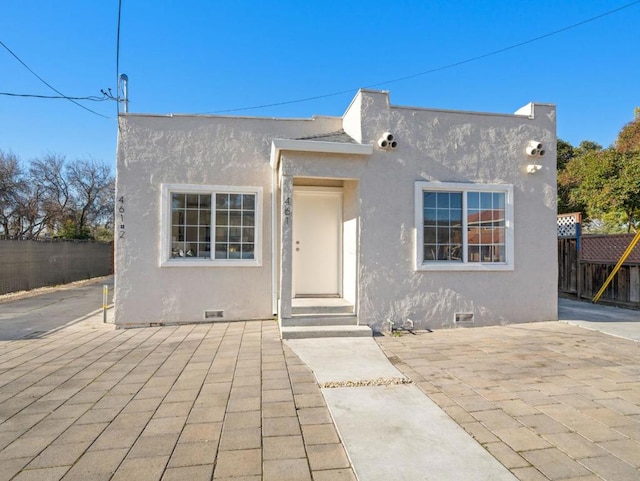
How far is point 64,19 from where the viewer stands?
28.7ft

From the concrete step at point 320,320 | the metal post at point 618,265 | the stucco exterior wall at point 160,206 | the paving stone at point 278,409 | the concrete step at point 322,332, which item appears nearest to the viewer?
the paving stone at point 278,409

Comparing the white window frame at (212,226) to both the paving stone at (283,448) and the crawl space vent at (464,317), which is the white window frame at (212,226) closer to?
the crawl space vent at (464,317)

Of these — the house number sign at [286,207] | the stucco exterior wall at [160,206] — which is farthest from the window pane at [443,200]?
the stucco exterior wall at [160,206]

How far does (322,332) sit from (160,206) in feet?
13.2

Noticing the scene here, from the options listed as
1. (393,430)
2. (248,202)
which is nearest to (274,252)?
(248,202)

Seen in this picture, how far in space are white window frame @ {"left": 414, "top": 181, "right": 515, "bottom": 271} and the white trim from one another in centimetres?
130

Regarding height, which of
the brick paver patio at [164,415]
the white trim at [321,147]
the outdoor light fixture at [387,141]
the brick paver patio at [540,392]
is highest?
the outdoor light fixture at [387,141]

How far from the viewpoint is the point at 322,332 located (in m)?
6.57

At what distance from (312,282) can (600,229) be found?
17123 mm

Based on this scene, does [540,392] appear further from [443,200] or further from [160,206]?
[160,206]

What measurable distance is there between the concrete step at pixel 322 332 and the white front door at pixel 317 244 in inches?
61.3

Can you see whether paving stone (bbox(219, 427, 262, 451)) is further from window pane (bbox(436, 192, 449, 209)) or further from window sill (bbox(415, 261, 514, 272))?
window pane (bbox(436, 192, 449, 209))

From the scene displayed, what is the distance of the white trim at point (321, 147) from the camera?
6637 mm

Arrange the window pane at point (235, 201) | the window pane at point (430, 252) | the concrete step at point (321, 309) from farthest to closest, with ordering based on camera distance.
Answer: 1. the window pane at point (235, 201)
2. the window pane at point (430, 252)
3. the concrete step at point (321, 309)
